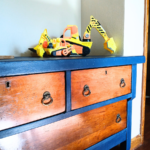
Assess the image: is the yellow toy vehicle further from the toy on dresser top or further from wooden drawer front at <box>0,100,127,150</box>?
wooden drawer front at <box>0,100,127,150</box>

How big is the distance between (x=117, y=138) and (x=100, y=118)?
0.21 m

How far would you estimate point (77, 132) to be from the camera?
29.5 inches

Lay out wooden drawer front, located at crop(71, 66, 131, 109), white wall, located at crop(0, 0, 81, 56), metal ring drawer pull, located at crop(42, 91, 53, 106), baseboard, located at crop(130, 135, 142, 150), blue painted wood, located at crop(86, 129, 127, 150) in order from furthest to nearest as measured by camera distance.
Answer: baseboard, located at crop(130, 135, 142, 150) < white wall, located at crop(0, 0, 81, 56) < blue painted wood, located at crop(86, 129, 127, 150) < wooden drawer front, located at crop(71, 66, 131, 109) < metal ring drawer pull, located at crop(42, 91, 53, 106)

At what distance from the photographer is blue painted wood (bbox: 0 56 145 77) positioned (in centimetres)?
50

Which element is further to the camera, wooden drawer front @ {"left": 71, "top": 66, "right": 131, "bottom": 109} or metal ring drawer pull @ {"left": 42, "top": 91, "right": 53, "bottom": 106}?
wooden drawer front @ {"left": 71, "top": 66, "right": 131, "bottom": 109}

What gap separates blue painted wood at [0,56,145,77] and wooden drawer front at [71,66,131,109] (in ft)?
0.12

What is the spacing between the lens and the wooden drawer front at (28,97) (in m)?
0.52

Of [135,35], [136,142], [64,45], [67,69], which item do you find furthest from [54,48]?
[136,142]

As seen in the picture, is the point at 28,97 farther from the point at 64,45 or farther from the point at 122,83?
the point at 122,83

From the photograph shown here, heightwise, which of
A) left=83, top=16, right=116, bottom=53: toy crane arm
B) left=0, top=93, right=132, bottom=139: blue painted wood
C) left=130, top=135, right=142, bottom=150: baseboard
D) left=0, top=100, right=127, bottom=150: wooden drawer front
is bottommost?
left=130, top=135, right=142, bottom=150: baseboard

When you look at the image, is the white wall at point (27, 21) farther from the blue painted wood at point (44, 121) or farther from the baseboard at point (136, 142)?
the baseboard at point (136, 142)

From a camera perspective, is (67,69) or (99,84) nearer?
(67,69)

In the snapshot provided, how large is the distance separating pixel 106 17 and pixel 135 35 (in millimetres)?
274

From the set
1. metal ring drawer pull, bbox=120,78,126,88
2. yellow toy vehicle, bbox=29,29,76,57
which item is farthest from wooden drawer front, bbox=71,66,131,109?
yellow toy vehicle, bbox=29,29,76,57
